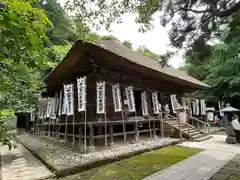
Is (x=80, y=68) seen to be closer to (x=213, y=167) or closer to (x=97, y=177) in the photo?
(x=97, y=177)

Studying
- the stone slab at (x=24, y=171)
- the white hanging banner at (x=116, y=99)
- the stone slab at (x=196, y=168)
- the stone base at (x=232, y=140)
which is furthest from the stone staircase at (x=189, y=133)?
the stone slab at (x=24, y=171)

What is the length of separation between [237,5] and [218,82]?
15.7 m

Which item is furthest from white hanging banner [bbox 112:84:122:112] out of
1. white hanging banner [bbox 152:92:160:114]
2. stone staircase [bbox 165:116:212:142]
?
stone staircase [bbox 165:116:212:142]

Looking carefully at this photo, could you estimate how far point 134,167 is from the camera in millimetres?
4383

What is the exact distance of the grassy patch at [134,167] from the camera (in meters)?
3.84

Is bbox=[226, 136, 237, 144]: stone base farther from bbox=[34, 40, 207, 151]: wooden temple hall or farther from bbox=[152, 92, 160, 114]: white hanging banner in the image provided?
bbox=[152, 92, 160, 114]: white hanging banner

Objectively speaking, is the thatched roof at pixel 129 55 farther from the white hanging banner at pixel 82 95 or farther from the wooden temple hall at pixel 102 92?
the white hanging banner at pixel 82 95

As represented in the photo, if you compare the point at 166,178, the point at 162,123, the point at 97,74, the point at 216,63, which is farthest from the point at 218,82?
the point at 166,178

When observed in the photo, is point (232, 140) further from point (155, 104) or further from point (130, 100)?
point (130, 100)

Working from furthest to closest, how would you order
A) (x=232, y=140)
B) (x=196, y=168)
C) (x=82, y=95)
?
(x=232, y=140)
(x=82, y=95)
(x=196, y=168)

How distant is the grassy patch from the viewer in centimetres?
384

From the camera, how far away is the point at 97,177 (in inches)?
150

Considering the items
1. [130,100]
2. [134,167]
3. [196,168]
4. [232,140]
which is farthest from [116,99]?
[232,140]

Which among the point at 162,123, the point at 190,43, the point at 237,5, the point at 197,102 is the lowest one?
the point at 162,123
